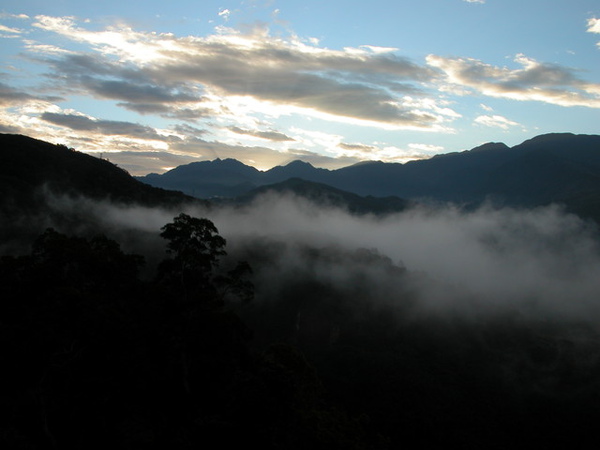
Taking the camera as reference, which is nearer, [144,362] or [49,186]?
[144,362]

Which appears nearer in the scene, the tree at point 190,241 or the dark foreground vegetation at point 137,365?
the dark foreground vegetation at point 137,365

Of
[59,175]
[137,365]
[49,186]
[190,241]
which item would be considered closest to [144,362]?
[137,365]

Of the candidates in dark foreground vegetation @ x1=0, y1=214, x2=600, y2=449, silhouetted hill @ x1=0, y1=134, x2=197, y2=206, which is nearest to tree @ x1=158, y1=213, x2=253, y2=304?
dark foreground vegetation @ x1=0, y1=214, x2=600, y2=449

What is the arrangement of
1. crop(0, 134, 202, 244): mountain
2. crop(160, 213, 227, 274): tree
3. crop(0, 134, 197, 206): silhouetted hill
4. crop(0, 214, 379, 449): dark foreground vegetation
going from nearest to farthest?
1. crop(0, 214, 379, 449): dark foreground vegetation
2. crop(160, 213, 227, 274): tree
3. crop(0, 134, 202, 244): mountain
4. crop(0, 134, 197, 206): silhouetted hill

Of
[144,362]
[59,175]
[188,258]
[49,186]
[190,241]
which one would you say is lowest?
[144,362]

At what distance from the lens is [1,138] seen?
16650 centimetres

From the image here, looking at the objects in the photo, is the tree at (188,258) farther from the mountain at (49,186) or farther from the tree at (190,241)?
the mountain at (49,186)

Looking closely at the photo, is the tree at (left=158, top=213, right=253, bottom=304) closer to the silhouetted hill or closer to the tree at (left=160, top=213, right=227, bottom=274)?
the tree at (left=160, top=213, right=227, bottom=274)

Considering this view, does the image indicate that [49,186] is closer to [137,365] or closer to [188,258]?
[188,258]

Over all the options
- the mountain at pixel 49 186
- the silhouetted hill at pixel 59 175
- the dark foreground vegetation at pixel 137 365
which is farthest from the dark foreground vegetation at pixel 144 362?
the silhouetted hill at pixel 59 175

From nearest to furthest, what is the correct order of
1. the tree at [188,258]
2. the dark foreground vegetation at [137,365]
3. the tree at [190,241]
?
1. the dark foreground vegetation at [137,365]
2. the tree at [188,258]
3. the tree at [190,241]

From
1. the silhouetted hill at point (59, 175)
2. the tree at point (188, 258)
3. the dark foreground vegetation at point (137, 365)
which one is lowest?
Result: the dark foreground vegetation at point (137, 365)

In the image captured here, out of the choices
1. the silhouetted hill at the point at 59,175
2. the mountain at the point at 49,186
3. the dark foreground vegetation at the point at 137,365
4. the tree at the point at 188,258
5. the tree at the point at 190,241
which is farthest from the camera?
the silhouetted hill at the point at 59,175

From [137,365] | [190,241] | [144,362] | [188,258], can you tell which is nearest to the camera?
[137,365]
